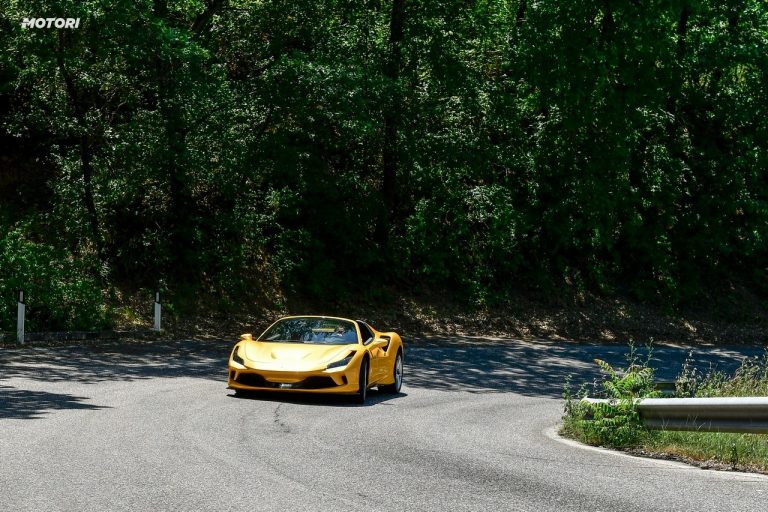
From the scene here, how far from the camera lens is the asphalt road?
701 cm

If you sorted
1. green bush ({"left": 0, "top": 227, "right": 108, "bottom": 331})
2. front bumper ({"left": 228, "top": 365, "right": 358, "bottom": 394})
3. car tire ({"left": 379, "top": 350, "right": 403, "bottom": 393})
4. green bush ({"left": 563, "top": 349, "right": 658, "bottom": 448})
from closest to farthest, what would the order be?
green bush ({"left": 563, "top": 349, "right": 658, "bottom": 448})
front bumper ({"left": 228, "top": 365, "right": 358, "bottom": 394})
car tire ({"left": 379, "top": 350, "right": 403, "bottom": 393})
green bush ({"left": 0, "top": 227, "right": 108, "bottom": 331})

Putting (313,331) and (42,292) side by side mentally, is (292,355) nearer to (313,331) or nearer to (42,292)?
(313,331)

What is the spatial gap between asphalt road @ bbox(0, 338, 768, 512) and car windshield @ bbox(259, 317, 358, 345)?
86cm

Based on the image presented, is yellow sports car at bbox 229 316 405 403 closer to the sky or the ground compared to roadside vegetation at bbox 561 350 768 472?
closer to the sky

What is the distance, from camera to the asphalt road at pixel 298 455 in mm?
7008

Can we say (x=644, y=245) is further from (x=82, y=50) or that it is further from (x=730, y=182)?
(x=82, y=50)

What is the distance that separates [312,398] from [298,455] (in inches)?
215

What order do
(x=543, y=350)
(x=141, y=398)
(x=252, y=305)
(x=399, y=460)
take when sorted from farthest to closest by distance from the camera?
1. (x=252, y=305)
2. (x=543, y=350)
3. (x=141, y=398)
4. (x=399, y=460)

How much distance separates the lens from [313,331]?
14.7 meters

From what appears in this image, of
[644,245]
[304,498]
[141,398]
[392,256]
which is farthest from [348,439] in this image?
[644,245]

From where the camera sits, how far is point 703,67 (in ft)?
111

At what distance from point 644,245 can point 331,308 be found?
473 inches

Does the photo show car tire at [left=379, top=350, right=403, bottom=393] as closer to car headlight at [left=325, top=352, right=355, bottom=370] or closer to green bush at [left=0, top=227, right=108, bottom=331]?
car headlight at [left=325, top=352, right=355, bottom=370]

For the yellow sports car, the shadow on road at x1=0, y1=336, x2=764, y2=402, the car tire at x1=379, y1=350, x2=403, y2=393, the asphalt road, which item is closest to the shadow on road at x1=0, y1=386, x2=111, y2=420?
the asphalt road
